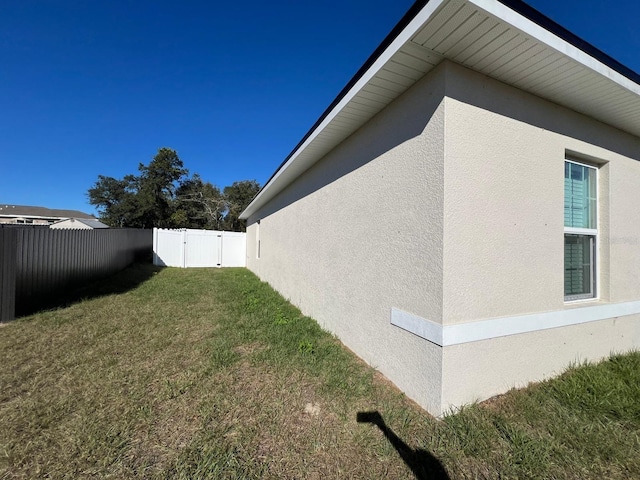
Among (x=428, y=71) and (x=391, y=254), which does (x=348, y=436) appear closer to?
(x=391, y=254)

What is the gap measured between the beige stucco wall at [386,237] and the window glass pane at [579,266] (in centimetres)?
205

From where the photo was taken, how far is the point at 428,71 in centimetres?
240

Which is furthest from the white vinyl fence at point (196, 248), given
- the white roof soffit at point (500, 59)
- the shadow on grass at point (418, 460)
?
the shadow on grass at point (418, 460)

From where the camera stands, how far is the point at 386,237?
Result: 115 inches

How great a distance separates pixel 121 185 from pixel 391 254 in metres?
39.9

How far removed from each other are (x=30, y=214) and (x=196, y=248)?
1696 inches

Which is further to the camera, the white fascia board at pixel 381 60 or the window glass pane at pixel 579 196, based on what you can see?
the window glass pane at pixel 579 196

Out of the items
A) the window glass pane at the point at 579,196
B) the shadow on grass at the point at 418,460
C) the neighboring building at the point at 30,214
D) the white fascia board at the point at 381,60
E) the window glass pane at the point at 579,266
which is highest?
the neighboring building at the point at 30,214

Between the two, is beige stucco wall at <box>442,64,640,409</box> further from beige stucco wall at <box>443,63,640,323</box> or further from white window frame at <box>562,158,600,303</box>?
white window frame at <box>562,158,600,303</box>

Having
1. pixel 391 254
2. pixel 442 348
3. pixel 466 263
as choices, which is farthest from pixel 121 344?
pixel 466 263

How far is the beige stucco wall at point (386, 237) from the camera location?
230cm

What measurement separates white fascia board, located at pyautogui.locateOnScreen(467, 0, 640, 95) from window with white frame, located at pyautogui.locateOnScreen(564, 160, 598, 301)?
0.94 m

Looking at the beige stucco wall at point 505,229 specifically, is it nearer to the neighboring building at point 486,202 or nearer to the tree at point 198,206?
the neighboring building at point 486,202

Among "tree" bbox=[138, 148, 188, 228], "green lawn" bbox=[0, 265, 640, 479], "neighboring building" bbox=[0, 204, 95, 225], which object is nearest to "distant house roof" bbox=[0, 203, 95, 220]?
"neighboring building" bbox=[0, 204, 95, 225]
